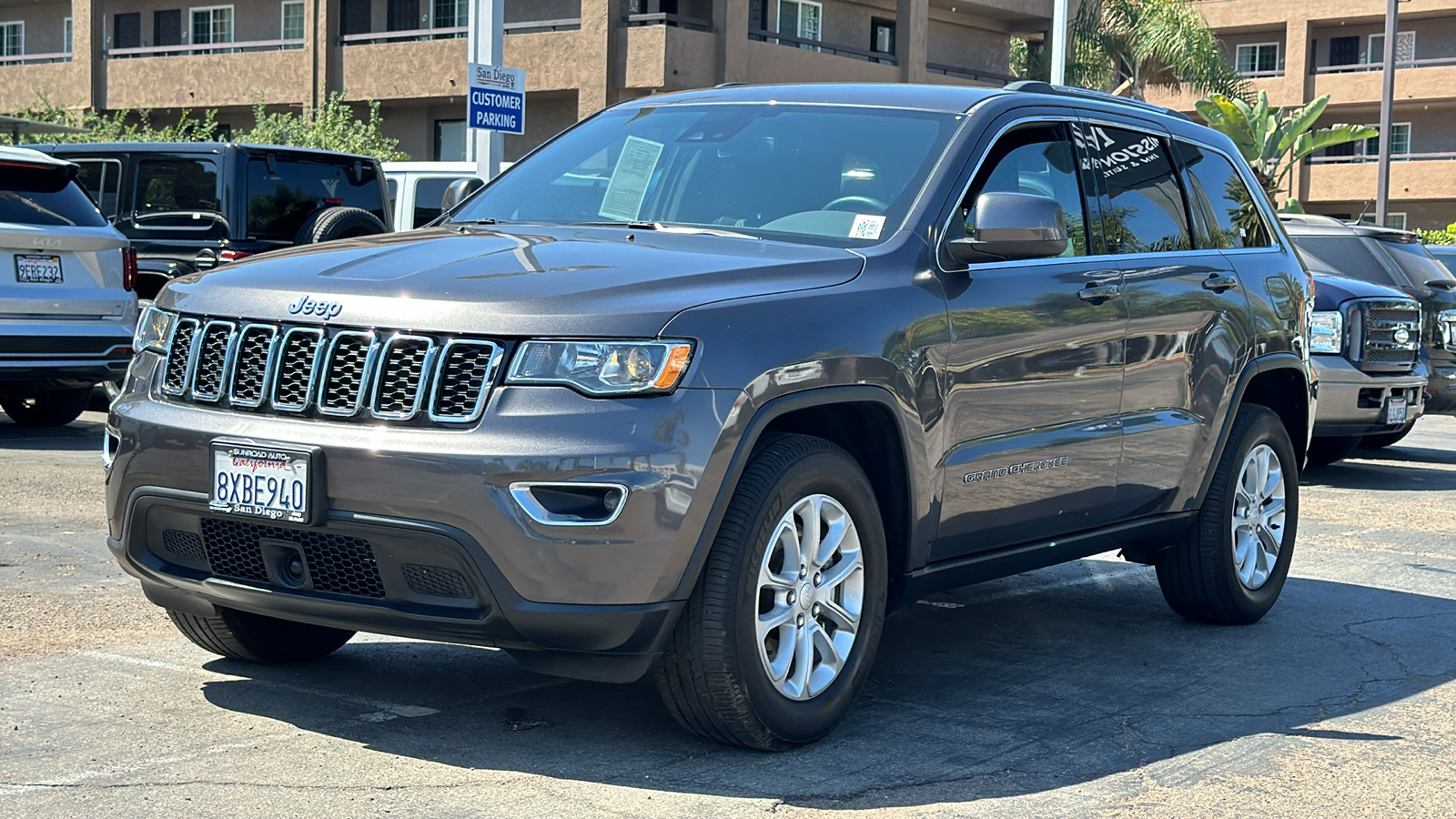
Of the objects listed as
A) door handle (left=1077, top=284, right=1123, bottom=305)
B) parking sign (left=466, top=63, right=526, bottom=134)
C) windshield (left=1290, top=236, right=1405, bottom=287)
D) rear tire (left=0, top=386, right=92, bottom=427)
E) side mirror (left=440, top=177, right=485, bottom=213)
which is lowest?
rear tire (left=0, top=386, right=92, bottom=427)

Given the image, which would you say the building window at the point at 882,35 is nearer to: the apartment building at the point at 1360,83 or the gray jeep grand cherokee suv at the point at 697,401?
the apartment building at the point at 1360,83

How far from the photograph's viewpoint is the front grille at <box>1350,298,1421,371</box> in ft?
39.6

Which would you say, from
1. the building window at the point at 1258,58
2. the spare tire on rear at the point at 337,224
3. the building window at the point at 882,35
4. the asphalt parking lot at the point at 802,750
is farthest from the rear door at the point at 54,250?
the building window at the point at 1258,58

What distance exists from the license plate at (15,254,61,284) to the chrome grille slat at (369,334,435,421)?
7.45 metres

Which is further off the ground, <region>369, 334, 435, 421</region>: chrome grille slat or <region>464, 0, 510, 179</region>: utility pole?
<region>464, 0, 510, 179</region>: utility pole

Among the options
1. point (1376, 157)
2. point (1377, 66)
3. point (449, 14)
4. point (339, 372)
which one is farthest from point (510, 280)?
point (1376, 157)

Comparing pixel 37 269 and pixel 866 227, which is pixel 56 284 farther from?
pixel 866 227

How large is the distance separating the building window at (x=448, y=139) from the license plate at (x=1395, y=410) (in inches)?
1106

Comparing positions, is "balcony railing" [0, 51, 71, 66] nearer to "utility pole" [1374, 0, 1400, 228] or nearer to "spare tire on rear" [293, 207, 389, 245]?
"utility pole" [1374, 0, 1400, 228]

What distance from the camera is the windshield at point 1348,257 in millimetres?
13344

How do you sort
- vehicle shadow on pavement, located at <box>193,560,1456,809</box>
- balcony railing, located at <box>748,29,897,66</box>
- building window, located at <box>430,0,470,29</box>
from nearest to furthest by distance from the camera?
1. vehicle shadow on pavement, located at <box>193,560,1456,809</box>
2. balcony railing, located at <box>748,29,897,66</box>
3. building window, located at <box>430,0,470,29</box>

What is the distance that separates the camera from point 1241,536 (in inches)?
272

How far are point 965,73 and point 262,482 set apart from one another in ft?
125

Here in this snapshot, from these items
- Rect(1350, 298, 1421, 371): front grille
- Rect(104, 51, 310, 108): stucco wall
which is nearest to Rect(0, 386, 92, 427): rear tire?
Rect(1350, 298, 1421, 371): front grille
